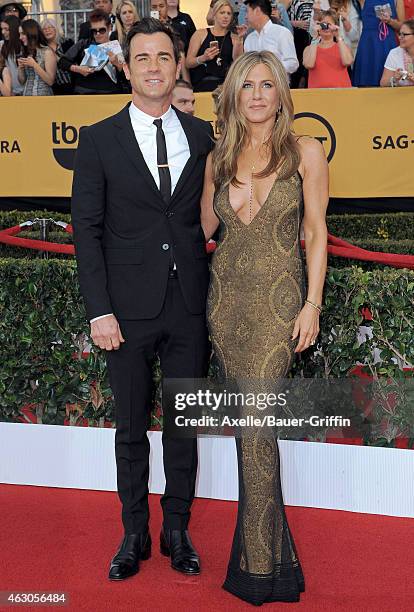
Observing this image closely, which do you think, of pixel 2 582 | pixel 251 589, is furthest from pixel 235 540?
pixel 2 582

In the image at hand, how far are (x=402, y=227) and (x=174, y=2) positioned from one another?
338 centimetres

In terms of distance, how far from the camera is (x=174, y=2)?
955 centimetres

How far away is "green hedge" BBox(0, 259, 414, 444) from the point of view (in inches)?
171

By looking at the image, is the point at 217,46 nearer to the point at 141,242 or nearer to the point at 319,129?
the point at 319,129

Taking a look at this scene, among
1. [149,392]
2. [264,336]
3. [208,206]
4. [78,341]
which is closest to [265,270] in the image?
[264,336]

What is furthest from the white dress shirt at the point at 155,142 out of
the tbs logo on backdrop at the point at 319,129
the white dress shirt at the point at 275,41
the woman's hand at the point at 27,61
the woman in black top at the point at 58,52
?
the woman in black top at the point at 58,52

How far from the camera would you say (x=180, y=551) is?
370 centimetres

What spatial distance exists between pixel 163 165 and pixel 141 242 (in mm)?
320

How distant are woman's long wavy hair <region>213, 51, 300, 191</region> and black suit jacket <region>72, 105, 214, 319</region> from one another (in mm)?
178

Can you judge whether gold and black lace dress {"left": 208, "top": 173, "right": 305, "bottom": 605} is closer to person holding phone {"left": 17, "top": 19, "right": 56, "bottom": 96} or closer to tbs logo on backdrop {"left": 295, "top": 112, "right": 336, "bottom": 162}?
tbs logo on backdrop {"left": 295, "top": 112, "right": 336, "bottom": 162}

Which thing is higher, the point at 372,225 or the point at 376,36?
the point at 376,36

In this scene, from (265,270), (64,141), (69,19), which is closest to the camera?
(265,270)

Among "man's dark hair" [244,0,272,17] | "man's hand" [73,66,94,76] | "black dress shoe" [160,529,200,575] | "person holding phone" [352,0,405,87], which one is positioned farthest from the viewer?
"man's hand" [73,66,94,76]

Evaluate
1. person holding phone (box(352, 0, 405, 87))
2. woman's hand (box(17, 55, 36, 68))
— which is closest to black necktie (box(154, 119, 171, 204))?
person holding phone (box(352, 0, 405, 87))
